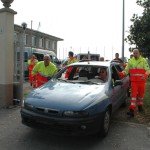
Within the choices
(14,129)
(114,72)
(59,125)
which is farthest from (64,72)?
(59,125)

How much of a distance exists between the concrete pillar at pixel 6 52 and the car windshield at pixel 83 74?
1.86m

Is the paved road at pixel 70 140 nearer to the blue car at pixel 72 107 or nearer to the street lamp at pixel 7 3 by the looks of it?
the blue car at pixel 72 107

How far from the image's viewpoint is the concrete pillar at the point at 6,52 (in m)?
7.92

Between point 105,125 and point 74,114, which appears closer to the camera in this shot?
point 74,114

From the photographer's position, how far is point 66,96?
17.4 ft

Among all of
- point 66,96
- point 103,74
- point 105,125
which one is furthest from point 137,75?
point 66,96

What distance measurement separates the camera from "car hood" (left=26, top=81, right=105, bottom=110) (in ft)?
16.4

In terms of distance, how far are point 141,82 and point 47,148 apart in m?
3.76

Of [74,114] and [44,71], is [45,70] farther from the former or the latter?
[74,114]

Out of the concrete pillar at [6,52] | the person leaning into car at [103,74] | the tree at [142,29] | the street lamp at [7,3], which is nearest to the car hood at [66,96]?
the person leaning into car at [103,74]

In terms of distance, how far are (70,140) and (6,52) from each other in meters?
3.79

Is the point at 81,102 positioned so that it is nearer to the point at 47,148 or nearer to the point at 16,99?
the point at 47,148

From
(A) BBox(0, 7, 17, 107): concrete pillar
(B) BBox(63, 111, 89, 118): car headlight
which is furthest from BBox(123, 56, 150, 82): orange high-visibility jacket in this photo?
(A) BBox(0, 7, 17, 107): concrete pillar

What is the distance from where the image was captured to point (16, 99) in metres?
8.36
